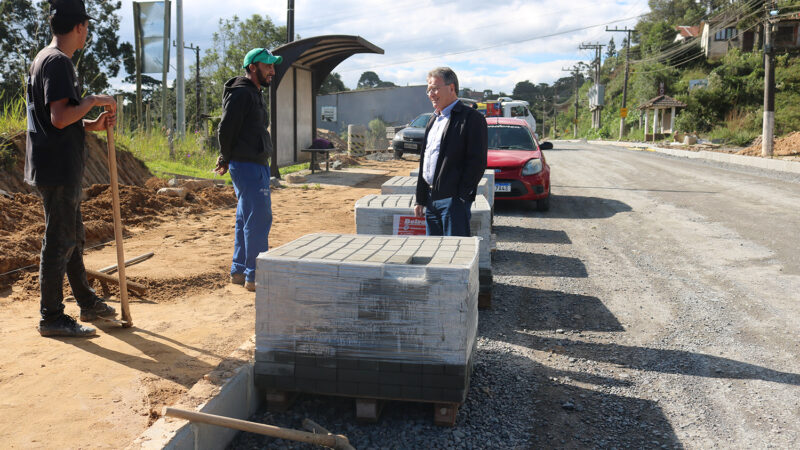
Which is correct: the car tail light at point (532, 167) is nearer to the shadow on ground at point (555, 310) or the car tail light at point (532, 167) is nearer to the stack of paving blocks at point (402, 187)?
the stack of paving blocks at point (402, 187)

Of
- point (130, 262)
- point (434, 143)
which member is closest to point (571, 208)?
point (434, 143)

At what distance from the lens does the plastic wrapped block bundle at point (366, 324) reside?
9.95 ft

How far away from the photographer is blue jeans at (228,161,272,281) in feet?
17.2

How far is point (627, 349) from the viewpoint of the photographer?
4320mm

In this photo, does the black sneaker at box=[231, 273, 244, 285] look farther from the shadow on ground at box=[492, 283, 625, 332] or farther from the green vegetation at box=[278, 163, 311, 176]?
the green vegetation at box=[278, 163, 311, 176]

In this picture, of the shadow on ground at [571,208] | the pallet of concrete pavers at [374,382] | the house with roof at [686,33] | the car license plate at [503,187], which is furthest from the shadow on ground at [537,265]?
the house with roof at [686,33]

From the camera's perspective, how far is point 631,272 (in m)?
6.54

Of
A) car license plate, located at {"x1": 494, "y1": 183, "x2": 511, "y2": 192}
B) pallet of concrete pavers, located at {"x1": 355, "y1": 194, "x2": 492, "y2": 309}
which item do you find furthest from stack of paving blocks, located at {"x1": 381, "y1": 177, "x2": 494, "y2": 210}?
car license plate, located at {"x1": 494, "y1": 183, "x2": 511, "y2": 192}

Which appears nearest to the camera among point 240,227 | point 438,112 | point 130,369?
point 130,369

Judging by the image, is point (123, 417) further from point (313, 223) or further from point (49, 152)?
point (313, 223)

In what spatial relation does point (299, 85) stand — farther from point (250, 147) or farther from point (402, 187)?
point (250, 147)

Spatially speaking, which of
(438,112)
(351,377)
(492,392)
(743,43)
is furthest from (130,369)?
(743,43)

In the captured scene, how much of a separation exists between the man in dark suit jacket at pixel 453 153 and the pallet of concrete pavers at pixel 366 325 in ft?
4.54

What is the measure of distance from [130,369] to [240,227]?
2.20m
